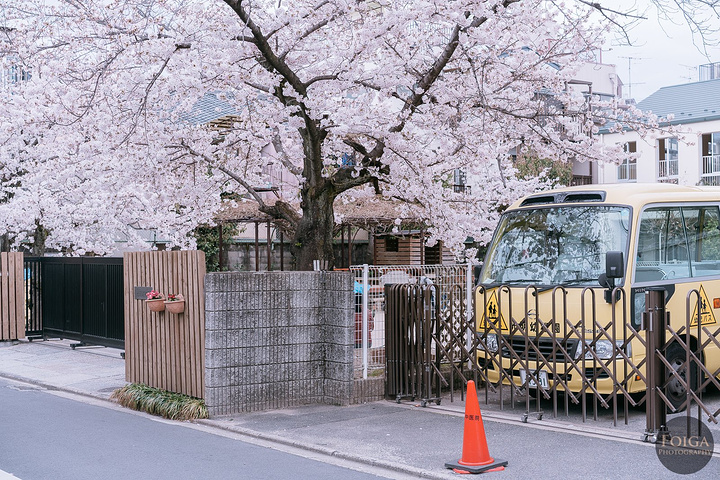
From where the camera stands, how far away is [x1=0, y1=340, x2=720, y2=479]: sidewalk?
7.14 m

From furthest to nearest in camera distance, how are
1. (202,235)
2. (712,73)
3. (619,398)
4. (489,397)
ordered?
(712,73) < (202,235) < (489,397) < (619,398)

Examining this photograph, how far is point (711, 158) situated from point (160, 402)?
103 feet

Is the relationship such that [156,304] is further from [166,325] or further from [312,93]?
[312,93]

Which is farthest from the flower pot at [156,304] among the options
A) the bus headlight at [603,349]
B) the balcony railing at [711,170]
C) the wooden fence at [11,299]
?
the balcony railing at [711,170]

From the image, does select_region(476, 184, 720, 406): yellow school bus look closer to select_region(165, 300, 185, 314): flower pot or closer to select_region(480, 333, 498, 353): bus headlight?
select_region(480, 333, 498, 353): bus headlight

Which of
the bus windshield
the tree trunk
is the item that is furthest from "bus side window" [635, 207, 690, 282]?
the tree trunk

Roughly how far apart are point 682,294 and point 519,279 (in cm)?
196

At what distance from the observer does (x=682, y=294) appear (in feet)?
32.3

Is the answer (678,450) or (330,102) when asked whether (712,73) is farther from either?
(678,450)

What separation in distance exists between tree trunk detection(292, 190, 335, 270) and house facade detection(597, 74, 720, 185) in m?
23.8

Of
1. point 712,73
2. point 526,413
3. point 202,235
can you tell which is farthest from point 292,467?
point 712,73

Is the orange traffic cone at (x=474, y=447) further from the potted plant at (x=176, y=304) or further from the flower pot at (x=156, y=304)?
the flower pot at (x=156, y=304)

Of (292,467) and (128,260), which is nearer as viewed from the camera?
(292,467)

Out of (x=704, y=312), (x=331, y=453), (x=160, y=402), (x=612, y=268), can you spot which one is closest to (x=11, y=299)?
(x=160, y=402)
